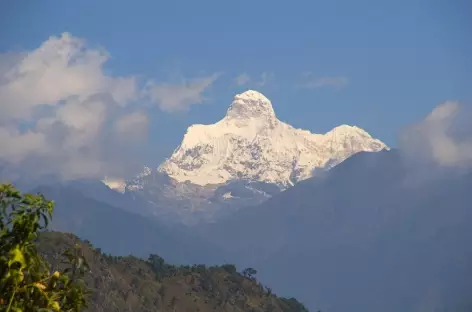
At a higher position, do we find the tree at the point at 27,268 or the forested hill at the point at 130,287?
the forested hill at the point at 130,287

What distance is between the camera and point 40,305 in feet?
68.5

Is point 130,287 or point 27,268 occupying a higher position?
point 130,287

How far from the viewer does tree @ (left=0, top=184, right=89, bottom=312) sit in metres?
20.2

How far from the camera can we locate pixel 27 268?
2044 centimetres

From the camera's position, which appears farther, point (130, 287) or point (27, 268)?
point (130, 287)

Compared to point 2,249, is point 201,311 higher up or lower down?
higher up

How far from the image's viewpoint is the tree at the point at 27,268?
66.4ft

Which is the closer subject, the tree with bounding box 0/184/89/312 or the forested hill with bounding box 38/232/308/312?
the tree with bounding box 0/184/89/312

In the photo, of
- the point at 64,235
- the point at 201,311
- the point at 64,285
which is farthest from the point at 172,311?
the point at 64,285

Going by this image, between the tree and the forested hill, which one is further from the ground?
the forested hill

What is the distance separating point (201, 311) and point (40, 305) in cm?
16687

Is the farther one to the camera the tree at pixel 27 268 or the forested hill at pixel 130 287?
the forested hill at pixel 130 287

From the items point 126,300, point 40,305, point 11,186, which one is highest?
point 126,300

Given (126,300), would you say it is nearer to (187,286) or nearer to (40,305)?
(187,286)
